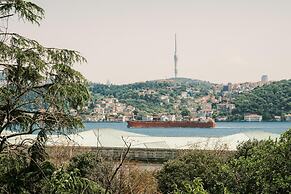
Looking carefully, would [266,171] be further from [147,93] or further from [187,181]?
[147,93]

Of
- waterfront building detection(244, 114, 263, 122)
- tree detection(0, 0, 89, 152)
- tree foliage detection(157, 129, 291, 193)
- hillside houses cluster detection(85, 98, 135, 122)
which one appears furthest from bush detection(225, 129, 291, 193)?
hillside houses cluster detection(85, 98, 135, 122)

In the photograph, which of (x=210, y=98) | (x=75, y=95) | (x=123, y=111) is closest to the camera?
(x=75, y=95)

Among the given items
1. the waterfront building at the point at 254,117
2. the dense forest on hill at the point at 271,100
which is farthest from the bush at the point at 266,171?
the waterfront building at the point at 254,117

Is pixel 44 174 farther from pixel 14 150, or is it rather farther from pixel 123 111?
pixel 123 111

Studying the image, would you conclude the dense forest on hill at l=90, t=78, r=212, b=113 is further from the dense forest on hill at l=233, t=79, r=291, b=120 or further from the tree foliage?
the tree foliage

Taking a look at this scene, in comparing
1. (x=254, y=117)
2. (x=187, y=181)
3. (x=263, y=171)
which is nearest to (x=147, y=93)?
(x=254, y=117)

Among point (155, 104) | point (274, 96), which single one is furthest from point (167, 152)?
point (155, 104)
